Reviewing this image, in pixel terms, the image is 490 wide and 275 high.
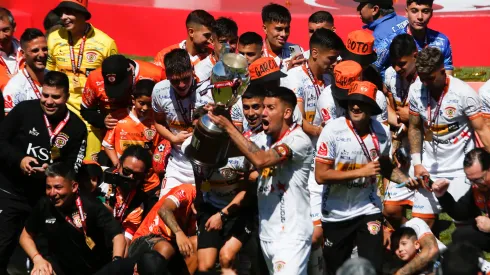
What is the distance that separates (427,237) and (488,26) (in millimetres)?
8483

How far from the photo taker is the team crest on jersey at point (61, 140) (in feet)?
39.8

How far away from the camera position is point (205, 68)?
1305 cm

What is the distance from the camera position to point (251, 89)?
10.9 m

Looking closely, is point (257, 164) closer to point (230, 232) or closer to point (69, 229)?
point (230, 232)

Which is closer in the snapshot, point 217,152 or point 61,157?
point 217,152

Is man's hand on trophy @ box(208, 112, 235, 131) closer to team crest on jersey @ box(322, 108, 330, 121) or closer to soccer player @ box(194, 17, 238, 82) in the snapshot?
team crest on jersey @ box(322, 108, 330, 121)

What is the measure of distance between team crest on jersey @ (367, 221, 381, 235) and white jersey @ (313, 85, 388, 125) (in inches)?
46.2

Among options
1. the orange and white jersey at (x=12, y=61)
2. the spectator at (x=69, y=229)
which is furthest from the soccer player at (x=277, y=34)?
the spectator at (x=69, y=229)

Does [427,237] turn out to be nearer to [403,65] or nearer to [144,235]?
[403,65]

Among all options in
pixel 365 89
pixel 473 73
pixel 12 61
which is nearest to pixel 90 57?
pixel 12 61

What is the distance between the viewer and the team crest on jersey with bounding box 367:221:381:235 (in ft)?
36.2

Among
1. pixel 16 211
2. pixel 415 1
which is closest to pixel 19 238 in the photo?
pixel 16 211

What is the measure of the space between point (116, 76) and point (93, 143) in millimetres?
1243

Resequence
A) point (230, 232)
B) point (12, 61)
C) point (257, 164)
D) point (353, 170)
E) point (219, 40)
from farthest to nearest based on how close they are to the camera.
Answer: point (12, 61)
point (219, 40)
point (230, 232)
point (353, 170)
point (257, 164)
